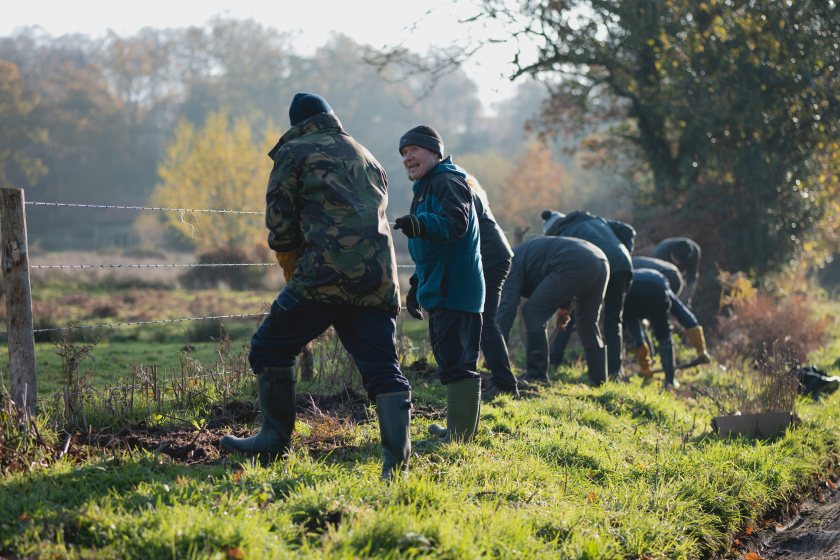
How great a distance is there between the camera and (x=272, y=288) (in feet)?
82.4

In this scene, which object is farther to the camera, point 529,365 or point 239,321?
point 239,321

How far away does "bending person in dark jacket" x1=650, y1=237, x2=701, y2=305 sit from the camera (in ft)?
42.8

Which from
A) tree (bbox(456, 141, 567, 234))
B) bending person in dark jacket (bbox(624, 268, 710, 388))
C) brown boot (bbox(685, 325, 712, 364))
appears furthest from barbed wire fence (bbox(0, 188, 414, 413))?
tree (bbox(456, 141, 567, 234))

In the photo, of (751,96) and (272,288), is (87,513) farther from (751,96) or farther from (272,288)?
(272,288)

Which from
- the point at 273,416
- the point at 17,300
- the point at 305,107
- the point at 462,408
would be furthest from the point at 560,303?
the point at 17,300

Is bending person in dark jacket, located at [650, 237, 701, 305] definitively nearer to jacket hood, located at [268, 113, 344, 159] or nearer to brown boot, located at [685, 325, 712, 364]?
brown boot, located at [685, 325, 712, 364]

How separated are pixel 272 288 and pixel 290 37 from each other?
6415 cm

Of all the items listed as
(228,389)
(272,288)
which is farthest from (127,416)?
(272,288)

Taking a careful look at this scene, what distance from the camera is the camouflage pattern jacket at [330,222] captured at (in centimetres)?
436

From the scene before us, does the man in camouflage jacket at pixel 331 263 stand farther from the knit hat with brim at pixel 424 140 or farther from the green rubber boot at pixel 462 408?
the green rubber boot at pixel 462 408

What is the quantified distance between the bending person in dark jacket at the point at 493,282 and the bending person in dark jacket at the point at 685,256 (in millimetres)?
6478

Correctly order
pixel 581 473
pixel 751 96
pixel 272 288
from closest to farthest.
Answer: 1. pixel 581 473
2. pixel 751 96
3. pixel 272 288

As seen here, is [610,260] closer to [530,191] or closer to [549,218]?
[549,218]

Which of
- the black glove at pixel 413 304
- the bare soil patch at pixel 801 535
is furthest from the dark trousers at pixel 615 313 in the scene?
the black glove at pixel 413 304
